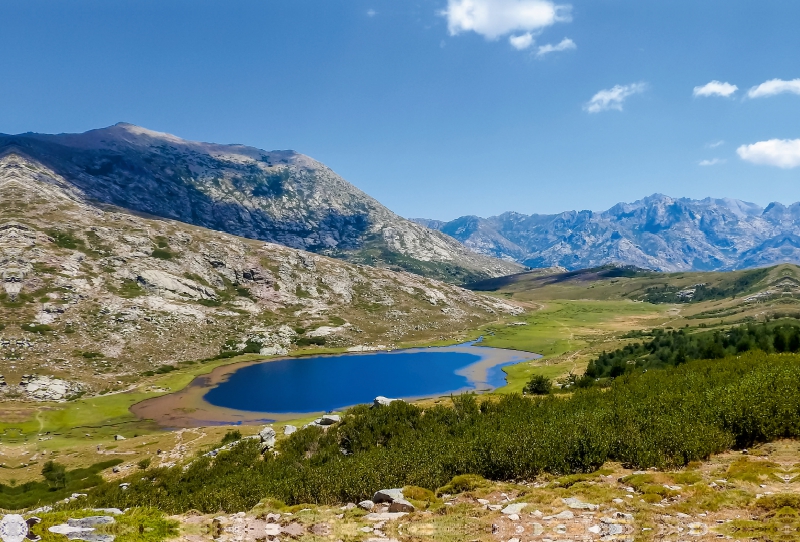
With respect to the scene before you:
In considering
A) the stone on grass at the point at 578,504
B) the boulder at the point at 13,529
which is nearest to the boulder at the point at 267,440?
the boulder at the point at 13,529

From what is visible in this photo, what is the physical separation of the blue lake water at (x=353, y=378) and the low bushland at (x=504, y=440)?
61267 mm

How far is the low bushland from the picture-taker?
1057 inches

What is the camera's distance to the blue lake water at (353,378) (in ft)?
366

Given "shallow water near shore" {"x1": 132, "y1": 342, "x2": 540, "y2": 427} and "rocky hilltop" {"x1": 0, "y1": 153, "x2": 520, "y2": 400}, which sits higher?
"rocky hilltop" {"x1": 0, "y1": 153, "x2": 520, "y2": 400}

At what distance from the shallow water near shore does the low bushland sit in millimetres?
54810

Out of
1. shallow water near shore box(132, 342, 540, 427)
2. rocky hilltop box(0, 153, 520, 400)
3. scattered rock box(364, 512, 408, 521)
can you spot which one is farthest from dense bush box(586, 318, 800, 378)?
rocky hilltop box(0, 153, 520, 400)

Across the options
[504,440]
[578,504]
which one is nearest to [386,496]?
[578,504]

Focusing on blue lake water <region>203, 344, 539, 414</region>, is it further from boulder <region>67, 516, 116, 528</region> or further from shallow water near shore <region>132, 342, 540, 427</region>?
boulder <region>67, 516, 116, 528</region>

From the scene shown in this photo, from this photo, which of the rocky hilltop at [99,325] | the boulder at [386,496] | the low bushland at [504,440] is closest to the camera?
the boulder at [386,496]

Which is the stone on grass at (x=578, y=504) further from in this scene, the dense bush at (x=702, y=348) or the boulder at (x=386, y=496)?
the dense bush at (x=702, y=348)

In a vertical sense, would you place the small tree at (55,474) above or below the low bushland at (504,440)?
below

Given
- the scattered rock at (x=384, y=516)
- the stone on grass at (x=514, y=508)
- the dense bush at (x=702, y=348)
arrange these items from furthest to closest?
the dense bush at (x=702, y=348), the scattered rock at (x=384, y=516), the stone on grass at (x=514, y=508)

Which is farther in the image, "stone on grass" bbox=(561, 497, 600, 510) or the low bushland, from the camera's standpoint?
the low bushland

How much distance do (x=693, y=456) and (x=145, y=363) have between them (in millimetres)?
151782
